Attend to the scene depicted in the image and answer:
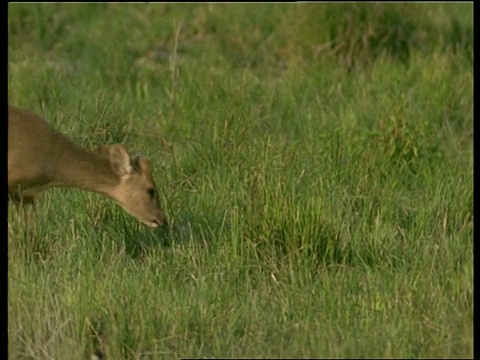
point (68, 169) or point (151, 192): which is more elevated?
point (68, 169)

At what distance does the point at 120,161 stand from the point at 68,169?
0.33m

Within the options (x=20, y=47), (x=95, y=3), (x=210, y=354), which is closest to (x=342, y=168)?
(x=210, y=354)

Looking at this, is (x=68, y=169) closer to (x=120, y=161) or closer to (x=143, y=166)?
(x=120, y=161)

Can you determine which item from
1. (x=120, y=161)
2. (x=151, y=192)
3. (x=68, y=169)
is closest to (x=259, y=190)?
(x=151, y=192)

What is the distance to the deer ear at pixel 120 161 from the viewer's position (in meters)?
7.93

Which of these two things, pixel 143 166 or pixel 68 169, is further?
pixel 143 166

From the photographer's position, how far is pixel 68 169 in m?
7.76

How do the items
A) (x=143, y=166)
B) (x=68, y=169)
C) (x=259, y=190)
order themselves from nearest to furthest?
(x=68, y=169), (x=259, y=190), (x=143, y=166)

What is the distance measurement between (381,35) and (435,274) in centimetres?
509

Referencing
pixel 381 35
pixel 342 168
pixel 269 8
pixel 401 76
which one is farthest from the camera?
pixel 269 8

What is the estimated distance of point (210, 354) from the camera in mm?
6492

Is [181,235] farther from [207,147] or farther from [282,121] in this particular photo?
[282,121]

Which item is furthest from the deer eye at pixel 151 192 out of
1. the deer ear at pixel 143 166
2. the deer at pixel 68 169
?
the deer ear at pixel 143 166

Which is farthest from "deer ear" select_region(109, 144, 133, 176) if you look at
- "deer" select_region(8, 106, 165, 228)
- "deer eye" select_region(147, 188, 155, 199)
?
"deer eye" select_region(147, 188, 155, 199)
